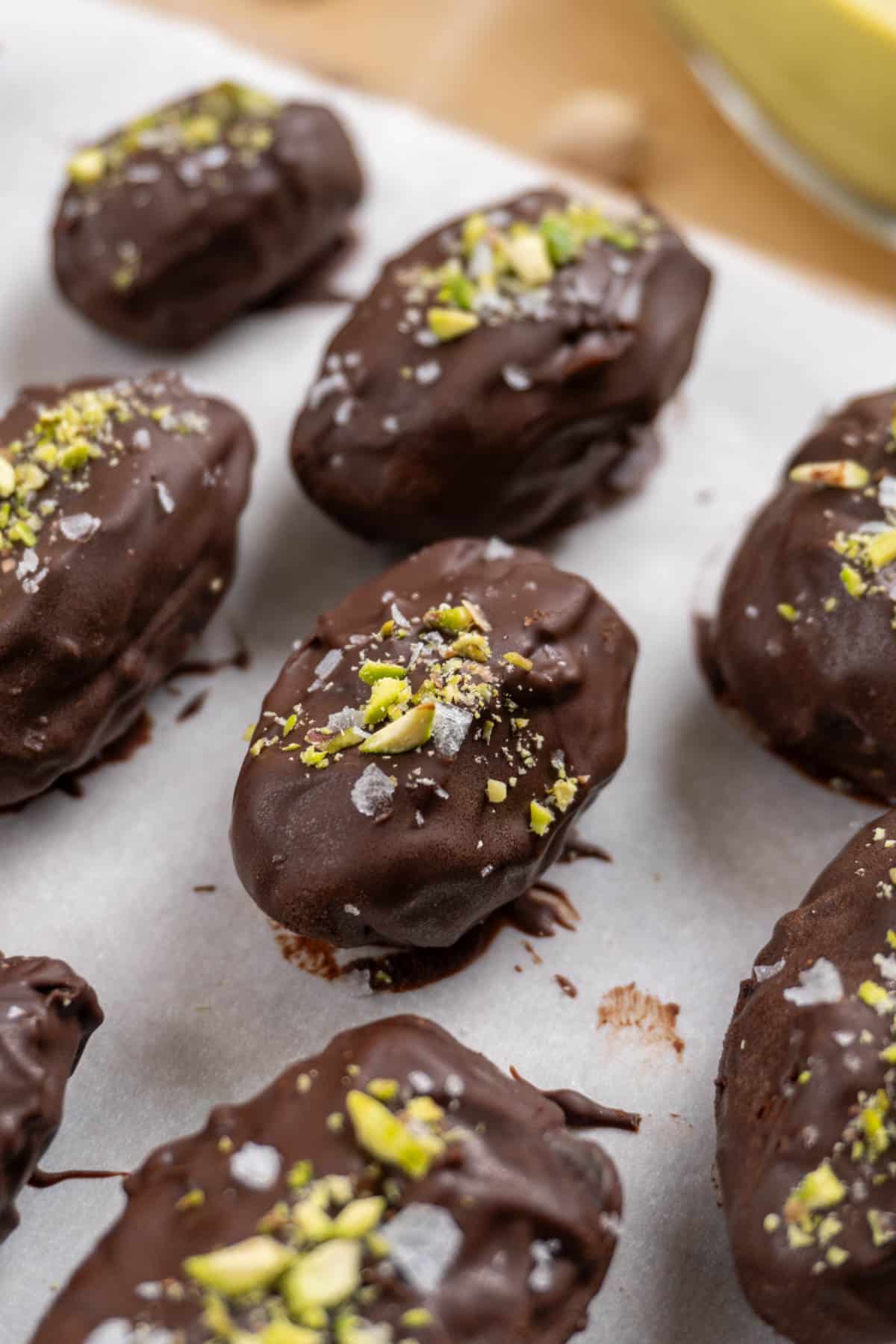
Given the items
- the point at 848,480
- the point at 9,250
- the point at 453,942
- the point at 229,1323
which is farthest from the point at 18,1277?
the point at 9,250

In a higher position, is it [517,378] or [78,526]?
[517,378]

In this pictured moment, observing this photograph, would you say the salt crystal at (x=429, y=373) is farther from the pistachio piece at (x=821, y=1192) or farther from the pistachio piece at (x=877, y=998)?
the pistachio piece at (x=821, y=1192)

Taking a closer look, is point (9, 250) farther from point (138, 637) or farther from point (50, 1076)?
point (50, 1076)

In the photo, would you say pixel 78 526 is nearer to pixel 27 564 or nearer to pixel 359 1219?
pixel 27 564

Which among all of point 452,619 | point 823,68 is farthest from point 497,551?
point 823,68

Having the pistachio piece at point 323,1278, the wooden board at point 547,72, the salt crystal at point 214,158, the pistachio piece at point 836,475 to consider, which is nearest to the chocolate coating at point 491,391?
the pistachio piece at point 836,475
